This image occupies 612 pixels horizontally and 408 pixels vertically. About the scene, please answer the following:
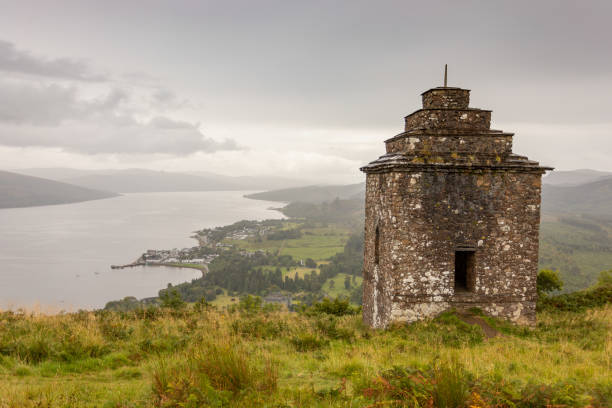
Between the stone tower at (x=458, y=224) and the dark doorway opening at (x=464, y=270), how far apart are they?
6 centimetres

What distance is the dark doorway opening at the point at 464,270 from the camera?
8547 mm

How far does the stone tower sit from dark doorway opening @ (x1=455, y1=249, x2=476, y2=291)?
56 mm

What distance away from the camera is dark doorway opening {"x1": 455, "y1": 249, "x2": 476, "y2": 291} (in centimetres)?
855

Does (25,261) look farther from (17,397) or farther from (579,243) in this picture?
(579,243)

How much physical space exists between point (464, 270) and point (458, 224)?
58.0 inches

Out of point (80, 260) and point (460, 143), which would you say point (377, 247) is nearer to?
point (460, 143)

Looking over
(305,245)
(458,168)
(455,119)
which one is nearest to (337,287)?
(305,245)

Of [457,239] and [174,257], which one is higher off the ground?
[457,239]

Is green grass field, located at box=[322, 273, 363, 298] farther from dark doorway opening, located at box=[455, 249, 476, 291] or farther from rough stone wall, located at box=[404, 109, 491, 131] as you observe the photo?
rough stone wall, located at box=[404, 109, 491, 131]

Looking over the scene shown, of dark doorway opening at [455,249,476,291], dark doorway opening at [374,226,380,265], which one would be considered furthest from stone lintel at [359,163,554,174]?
dark doorway opening at [455,249,476,291]

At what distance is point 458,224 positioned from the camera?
827cm

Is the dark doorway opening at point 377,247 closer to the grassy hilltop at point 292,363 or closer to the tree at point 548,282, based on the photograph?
the grassy hilltop at point 292,363

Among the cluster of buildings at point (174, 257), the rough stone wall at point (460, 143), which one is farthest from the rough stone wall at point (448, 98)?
the cluster of buildings at point (174, 257)

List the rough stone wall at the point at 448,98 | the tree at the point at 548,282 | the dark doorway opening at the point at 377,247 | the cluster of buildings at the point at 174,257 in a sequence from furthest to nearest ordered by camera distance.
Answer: the cluster of buildings at the point at 174,257 < the tree at the point at 548,282 < the dark doorway opening at the point at 377,247 < the rough stone wall at the point at 448,98
